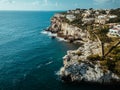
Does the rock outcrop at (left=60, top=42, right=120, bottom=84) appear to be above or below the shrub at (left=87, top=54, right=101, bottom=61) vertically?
below

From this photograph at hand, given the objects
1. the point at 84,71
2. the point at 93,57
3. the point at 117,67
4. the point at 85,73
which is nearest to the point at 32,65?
the point at 84,71

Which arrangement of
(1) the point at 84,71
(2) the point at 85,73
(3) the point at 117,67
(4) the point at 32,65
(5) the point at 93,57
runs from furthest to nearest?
(4) the point at 32,65
(5) the point at 93,57
(3) the point at 117,67
(1) the point at 84,71
(2) the point at 85,73

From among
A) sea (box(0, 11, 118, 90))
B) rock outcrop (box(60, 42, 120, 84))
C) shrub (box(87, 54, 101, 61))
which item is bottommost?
sea (box(0, 11, 118, 90))

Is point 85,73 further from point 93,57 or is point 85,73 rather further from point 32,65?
point 32,65

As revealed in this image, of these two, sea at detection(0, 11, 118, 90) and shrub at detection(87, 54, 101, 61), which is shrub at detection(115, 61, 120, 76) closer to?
shrub at detection(87, 54, 101, 61)

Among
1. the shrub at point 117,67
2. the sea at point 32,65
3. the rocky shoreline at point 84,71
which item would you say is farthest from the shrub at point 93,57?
the sea at point 32,65

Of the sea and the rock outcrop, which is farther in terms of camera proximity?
the rock outcrop

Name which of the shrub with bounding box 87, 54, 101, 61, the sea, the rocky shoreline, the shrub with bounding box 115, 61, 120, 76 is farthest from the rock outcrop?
the sea

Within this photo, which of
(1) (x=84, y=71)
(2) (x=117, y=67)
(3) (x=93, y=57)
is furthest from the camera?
(3) (x=93, y=57)

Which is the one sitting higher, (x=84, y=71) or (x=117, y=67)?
(x=117, y=67)

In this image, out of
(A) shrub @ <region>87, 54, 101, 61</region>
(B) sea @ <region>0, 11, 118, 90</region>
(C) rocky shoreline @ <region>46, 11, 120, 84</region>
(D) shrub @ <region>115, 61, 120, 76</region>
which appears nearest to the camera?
(B) sea @ <region>0, 11, 118, 90</region>

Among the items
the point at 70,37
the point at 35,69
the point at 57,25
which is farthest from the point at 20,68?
the point at 57,25

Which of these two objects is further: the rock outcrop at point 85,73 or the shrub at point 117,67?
the shrub at point 117,67

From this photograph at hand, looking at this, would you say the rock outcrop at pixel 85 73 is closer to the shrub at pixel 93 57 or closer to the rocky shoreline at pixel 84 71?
the rocky shoreline at pixel 84 71
